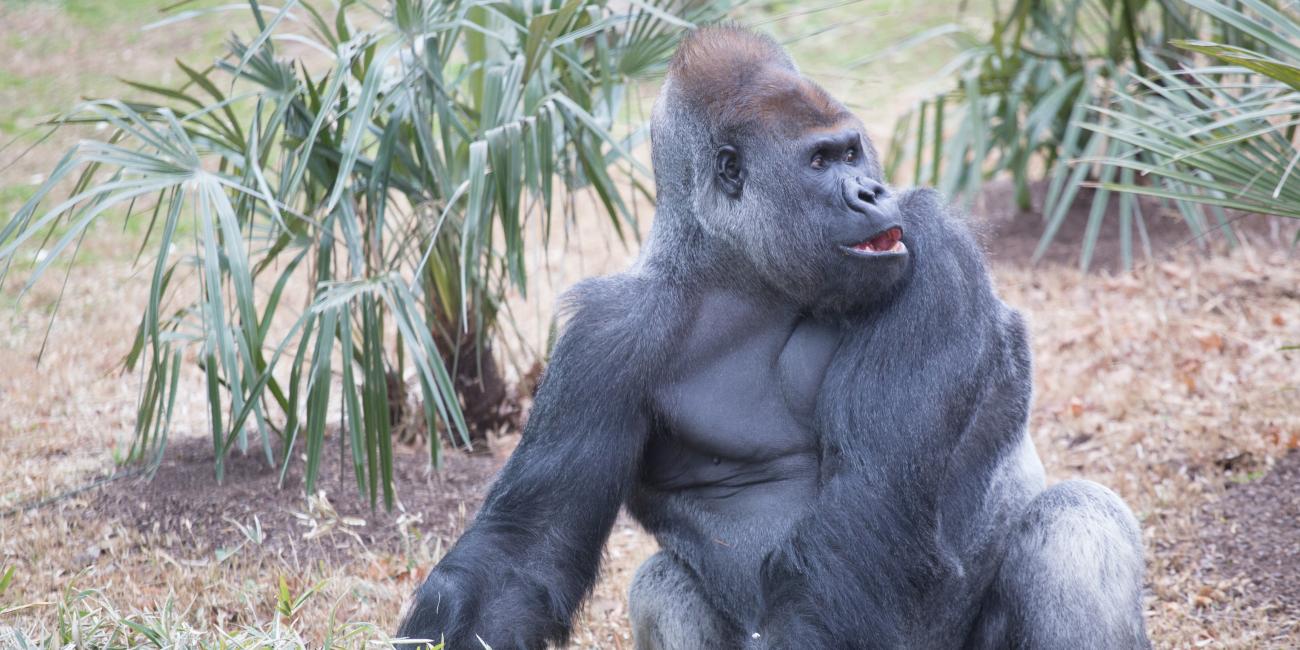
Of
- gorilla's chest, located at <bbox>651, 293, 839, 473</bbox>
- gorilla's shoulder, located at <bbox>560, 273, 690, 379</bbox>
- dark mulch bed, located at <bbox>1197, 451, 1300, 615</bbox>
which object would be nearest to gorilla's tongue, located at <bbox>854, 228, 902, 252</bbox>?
gorilla's chest, located at <bbox>651, 293, 839, 473</bbox>

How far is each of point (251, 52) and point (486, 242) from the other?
3.59 ft

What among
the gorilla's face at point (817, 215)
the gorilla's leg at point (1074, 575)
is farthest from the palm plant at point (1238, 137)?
the gorilla's leg at point (1074, 575)

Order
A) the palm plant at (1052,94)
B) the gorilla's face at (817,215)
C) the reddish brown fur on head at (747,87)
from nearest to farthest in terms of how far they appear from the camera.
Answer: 1. the gorilla's face at (817,215)
2. the reddish brown fur on head at (747,87)
3. the palm plant at (1052,94)

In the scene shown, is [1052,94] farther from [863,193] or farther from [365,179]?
[863,193]

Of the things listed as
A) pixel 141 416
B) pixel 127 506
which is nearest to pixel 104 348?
pixel 127 506

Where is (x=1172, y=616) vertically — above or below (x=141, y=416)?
below

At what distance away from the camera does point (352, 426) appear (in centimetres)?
387

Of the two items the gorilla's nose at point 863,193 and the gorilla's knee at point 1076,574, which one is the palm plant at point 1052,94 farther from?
the gorilla's knee at point 1076,574

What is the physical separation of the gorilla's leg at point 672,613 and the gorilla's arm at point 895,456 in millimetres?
212

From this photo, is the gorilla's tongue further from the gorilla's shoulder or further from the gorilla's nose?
the gorilla's shoulder

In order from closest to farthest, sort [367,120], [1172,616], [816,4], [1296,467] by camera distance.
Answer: [1172,616]
[367,120]
[1296,467]
[816,4]

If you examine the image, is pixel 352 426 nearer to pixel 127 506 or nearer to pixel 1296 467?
pixel 127 506

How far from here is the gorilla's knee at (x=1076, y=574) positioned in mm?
2559

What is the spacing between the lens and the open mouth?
2649 millimetres
